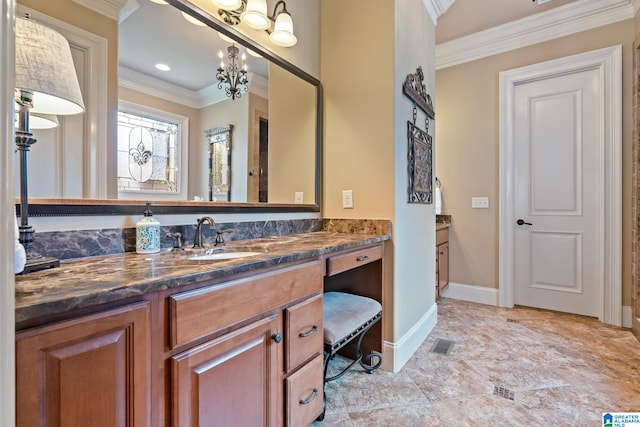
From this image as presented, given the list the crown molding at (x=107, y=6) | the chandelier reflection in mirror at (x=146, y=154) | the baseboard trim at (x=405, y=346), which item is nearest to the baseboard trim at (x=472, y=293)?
the baseboard trim at (x=405, y=346)

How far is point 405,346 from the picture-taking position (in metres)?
1.97

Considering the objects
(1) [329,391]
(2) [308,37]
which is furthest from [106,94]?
(1) [329,391]

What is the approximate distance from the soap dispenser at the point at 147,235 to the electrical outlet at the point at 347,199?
122cm

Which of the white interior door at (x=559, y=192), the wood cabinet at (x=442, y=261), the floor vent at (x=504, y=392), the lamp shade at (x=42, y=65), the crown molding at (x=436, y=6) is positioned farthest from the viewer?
the wood cabinet at (x=442, y=261)

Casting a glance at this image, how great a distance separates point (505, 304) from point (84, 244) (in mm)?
3477

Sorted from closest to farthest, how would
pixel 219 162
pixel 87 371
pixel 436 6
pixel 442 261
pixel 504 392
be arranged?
pixel 87 371 < pixel 219 162 < pixel 504 392 < pixel 436 6 < pixel 442 261

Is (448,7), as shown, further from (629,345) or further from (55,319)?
(55,319)

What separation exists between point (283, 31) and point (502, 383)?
7.81ft

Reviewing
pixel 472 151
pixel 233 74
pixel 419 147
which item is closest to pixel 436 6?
pixel 419 147

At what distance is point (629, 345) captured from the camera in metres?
2.19

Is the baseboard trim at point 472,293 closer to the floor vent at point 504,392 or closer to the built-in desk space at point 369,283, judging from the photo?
the floor vent at point 504,392

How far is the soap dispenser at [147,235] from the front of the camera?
1.11m

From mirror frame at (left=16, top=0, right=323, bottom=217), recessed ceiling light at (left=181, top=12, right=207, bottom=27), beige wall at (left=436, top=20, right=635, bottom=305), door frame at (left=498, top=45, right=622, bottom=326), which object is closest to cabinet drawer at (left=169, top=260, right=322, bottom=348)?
mirror frame at (left=16, top=0, right=323, bottom=217)

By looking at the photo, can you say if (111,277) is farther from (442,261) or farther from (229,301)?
(442,261)
